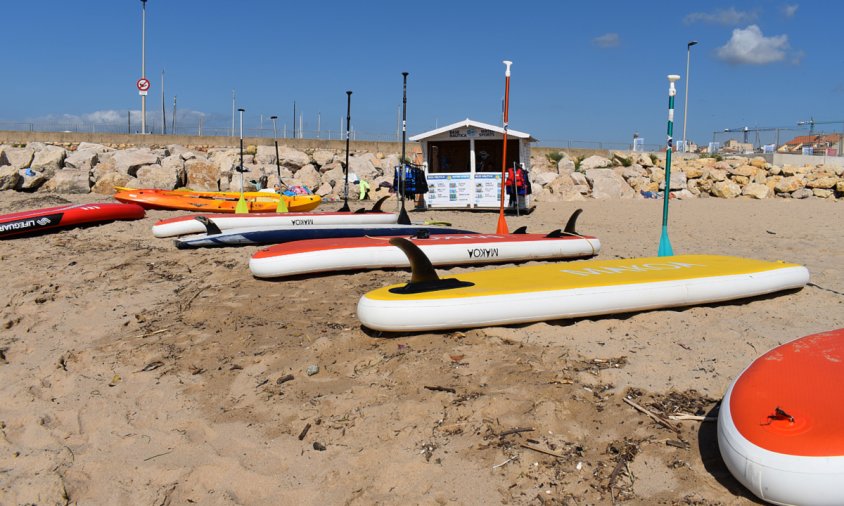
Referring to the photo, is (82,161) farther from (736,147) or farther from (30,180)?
(736,147)

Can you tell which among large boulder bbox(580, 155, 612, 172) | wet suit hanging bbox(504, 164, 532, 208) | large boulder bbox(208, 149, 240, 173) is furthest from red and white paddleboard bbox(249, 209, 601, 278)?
large boulder bbox(580, 155, 612, 172)

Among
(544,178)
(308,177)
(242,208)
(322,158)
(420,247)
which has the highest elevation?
(322,158)

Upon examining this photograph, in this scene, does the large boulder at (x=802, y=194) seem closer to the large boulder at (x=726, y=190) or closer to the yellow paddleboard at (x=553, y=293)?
the large boulder at (x=726, y=190)

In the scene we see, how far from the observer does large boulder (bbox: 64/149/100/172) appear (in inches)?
743

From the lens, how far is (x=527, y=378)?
3721mm

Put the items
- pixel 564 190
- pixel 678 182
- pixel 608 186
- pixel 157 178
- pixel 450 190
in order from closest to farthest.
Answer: pixel 450 190 < pixel 157 178 < pixel 564 190 < pixel 608 186 < pixel 678 182

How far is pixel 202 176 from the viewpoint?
1825cm

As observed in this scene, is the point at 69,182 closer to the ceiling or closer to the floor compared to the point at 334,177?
closer to the floor

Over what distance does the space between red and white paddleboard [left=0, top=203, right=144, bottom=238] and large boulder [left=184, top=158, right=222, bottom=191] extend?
21.0 ft

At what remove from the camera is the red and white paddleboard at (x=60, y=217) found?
32.6 feet

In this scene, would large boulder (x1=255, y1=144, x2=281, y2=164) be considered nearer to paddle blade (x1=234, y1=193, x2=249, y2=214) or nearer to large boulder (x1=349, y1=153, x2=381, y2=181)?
large boulder (x1=349, y1=153, x2=381, y2=181)

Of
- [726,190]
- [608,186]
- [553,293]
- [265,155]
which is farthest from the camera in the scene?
[265,155]

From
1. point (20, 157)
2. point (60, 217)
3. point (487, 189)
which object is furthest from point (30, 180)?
point (487, 189)

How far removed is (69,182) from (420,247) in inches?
538
